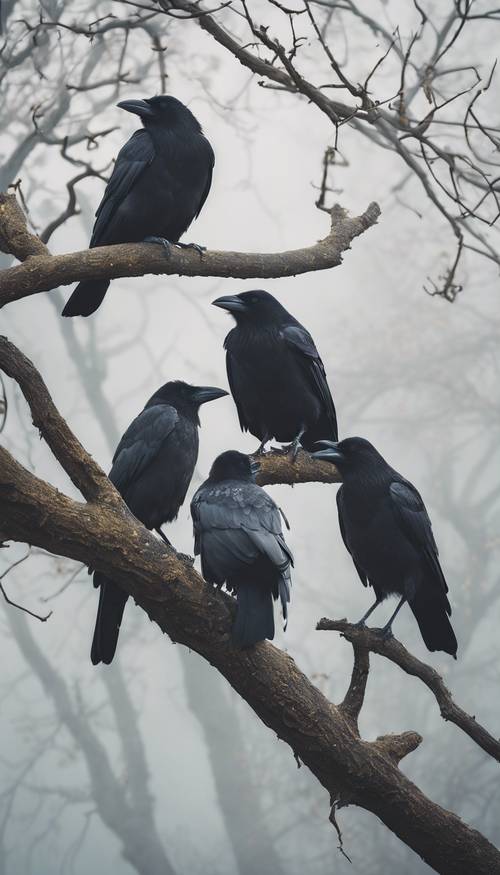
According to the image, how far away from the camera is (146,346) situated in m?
6.25

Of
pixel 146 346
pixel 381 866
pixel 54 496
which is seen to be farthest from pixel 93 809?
pixel 54 496

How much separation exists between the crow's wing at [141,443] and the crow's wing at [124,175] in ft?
1.82

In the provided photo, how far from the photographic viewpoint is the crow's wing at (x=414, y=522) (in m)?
2.94

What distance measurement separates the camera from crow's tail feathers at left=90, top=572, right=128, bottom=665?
105 inches

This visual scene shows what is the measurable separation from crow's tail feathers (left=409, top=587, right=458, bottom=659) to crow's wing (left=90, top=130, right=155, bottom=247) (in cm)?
142

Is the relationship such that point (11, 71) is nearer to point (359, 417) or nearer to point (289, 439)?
point (359, 417)

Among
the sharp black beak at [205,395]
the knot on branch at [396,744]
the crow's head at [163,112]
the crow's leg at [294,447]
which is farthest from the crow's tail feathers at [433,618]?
→ the crow's head at [163,112]

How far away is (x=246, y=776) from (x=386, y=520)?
3.35 m

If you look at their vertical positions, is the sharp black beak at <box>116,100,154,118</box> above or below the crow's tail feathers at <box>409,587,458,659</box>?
above

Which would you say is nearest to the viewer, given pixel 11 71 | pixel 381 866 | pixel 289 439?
pixel 289 439

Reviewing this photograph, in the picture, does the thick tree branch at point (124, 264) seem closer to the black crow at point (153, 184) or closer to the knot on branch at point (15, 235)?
the knot on branch at point (15, 235)

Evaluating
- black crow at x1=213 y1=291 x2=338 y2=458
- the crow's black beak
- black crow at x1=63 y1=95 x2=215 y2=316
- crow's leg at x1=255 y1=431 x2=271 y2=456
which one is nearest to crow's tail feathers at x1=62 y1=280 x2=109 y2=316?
black crow at x1=63 y1=95 x2=215 y2=316

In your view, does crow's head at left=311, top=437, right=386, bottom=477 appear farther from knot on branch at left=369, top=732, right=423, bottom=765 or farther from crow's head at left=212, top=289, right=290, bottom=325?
knot on branch at left=369, top=732, right=423, bottom=765

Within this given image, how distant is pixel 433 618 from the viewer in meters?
3.02
